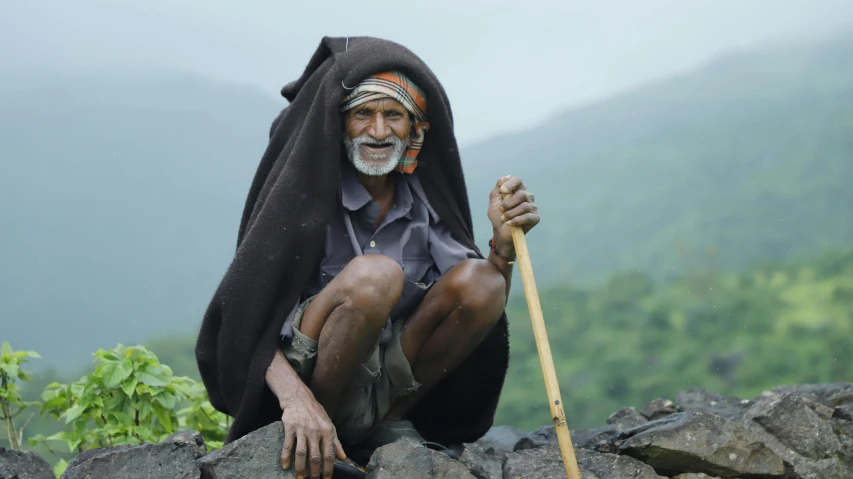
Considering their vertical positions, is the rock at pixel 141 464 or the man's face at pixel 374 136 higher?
the man's face at pixel 374 136

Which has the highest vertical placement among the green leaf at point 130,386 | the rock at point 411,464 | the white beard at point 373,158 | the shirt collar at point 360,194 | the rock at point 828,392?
the white beard at point 373,158

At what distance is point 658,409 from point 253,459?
7.89 ft

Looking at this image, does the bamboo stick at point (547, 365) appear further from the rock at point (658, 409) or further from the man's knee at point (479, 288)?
the rock at point (658, 409)

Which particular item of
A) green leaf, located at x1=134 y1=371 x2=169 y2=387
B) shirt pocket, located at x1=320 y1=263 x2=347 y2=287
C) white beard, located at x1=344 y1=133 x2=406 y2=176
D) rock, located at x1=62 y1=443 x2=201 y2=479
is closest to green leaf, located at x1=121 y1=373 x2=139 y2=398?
green leaf, located at x1=134 y1=371 x2=169 y2=387

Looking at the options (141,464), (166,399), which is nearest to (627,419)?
(166,399)

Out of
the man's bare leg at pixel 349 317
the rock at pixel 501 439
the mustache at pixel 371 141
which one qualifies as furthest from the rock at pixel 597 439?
the mustache at pixel 371 141

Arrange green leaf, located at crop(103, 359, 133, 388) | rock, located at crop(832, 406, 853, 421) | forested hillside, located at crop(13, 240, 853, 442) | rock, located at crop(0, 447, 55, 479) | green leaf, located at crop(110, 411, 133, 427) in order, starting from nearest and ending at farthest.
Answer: rock, located at crop(0, 447, 55, 479)
rock, located at crop(832, 406, 853, 421)
green leaf, located at crop(103, 359, 133, 388)
green leaf, located at crop(110, 411, 133, 427)
forested hillside, located at crop(13, 240, 853, 442)

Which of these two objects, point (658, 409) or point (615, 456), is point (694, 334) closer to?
point (658, 409)

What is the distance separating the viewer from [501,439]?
15.5 ft

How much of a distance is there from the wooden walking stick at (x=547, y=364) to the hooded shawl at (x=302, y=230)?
47cm

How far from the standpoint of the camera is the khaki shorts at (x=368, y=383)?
3131 millimetres

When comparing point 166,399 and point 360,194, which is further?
point 166,399

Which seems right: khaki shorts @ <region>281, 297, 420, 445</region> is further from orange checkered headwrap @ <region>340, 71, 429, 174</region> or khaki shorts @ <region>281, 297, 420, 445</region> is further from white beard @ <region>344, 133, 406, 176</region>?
orange checkered headwrap @ <region>340, 71, 429, 174</region>

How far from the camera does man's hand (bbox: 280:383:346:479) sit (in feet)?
9.20
